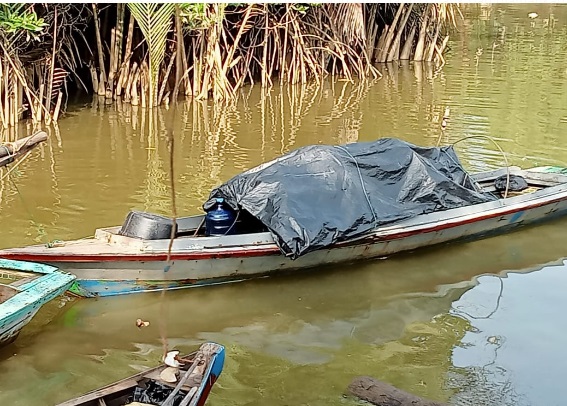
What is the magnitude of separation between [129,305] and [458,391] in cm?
307

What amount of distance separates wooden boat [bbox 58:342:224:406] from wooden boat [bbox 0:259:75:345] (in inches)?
53.1

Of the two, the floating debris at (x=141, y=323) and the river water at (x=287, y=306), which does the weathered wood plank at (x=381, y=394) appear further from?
the floating debris at (x=141, y=323)

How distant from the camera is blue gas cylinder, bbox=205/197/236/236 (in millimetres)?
7316

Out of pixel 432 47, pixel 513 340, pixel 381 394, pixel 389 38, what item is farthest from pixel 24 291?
pixel 432 47

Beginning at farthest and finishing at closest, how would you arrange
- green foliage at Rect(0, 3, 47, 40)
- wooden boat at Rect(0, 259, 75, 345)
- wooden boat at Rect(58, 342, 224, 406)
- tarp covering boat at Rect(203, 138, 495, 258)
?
green foliage at Rect(0, 3, 47, 40) → tarp covering boat at Rect(203, 138, 495, 258) → wooden boat at Rect(0, 259, 75, 345) → wooden boat at Rect(58, 342, 224, 406)

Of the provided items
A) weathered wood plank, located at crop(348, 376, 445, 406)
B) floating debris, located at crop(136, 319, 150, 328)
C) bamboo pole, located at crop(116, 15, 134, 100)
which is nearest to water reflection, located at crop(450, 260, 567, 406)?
weathered wood plank, located at crop(348, 376, 445, 406)

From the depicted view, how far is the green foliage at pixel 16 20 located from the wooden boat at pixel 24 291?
6151 millimetres

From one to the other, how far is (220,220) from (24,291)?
2.14m

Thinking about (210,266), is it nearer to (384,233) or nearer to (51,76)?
(384,233)

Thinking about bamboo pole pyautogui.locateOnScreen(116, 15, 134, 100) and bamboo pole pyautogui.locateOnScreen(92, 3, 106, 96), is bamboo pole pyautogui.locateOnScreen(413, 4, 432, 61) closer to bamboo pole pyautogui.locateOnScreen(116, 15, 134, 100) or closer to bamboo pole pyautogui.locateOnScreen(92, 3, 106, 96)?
bamboo pole pyautogui.locateOnScreen(116, 15, 134, 100)

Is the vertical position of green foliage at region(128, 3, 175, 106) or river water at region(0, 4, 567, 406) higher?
green foliage at region(128, 3, 175, 106)

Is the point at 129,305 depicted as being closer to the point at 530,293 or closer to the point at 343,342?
the point at 343,342

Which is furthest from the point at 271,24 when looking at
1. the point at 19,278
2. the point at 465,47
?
the point at 19,278

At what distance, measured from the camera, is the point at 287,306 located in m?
7.01
